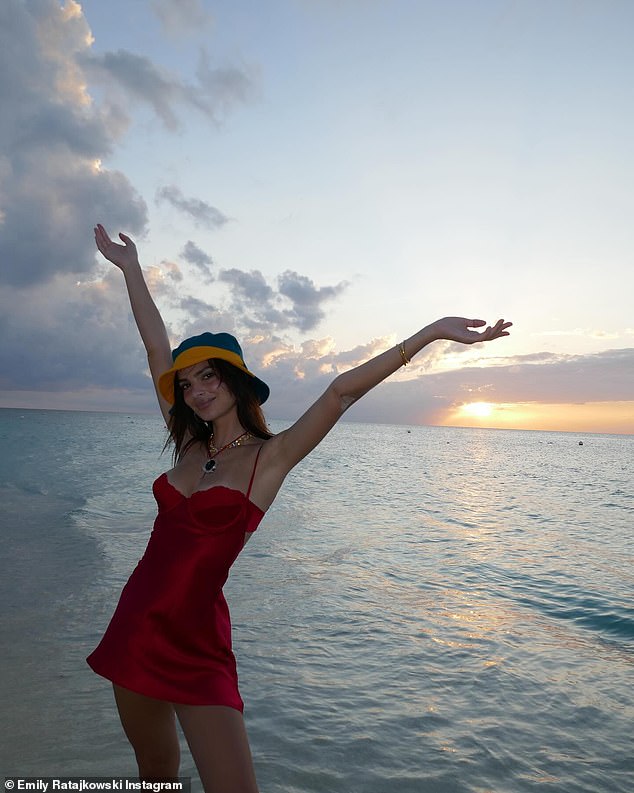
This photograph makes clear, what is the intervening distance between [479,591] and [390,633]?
3.61 m

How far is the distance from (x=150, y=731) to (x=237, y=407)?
1602 millimetres

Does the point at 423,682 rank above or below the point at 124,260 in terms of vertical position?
below

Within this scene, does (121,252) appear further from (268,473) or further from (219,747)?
(219,747)

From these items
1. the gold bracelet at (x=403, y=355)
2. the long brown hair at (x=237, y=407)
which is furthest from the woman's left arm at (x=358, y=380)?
the long brown hair at (x=237, y=407)

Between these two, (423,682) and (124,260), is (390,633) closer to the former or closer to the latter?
(423,682)

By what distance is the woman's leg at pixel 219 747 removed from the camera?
2.57m

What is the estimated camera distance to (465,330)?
3062 mm

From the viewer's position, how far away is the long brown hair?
3.37m

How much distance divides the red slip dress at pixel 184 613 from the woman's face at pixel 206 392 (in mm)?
473

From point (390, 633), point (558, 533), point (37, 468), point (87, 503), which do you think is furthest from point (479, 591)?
point (37, 468)

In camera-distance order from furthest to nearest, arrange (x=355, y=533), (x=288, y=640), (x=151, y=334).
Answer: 1. (x=355, y=533)
2. (x=288, y=640)
3. (x=151, y=334)

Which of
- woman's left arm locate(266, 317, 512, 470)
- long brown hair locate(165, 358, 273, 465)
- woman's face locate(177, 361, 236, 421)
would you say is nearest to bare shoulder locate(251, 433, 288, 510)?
woman's left arm locate(266, 317, 512, 470)

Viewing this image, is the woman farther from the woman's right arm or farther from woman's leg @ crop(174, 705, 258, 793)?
the woman's right arm

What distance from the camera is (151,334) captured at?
3.95m
